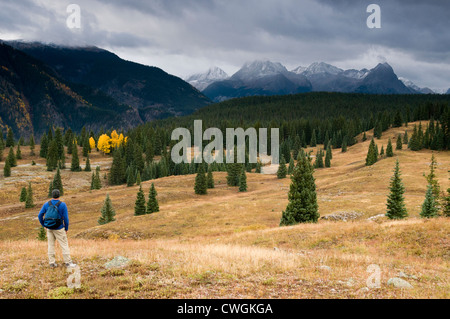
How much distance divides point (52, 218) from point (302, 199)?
25209 mm

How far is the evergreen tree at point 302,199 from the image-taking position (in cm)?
3012

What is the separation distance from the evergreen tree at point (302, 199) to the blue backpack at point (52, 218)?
2411 centimetres

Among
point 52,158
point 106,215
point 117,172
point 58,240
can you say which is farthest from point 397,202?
point 52,158

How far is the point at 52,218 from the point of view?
10719 millimetres

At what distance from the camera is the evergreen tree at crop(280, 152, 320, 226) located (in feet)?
98.8

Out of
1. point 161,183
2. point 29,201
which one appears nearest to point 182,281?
point 29,201

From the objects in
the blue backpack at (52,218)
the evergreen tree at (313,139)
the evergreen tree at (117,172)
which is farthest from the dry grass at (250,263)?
the evergreen tree at (313,139)

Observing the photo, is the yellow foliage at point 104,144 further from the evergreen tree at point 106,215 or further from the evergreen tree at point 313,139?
the evergreen tree at point 313,139

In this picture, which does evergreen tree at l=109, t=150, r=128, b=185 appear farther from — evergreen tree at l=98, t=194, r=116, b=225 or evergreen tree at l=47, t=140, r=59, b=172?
evergreen tree at l=98, t=194, r=116, b=225

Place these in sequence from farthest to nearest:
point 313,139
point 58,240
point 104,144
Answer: point 313,139 < point 104,144 < point 58,240

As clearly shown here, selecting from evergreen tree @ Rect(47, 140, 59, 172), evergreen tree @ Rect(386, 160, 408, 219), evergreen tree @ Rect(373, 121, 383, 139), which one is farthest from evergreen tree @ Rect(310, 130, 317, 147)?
evergreen tree @ Rect(386, 160, 408, 219)

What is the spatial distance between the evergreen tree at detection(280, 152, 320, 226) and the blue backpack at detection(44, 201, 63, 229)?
24.1 meters

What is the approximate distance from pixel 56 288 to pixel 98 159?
459 ft

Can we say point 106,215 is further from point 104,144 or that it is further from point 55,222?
point 104,144
